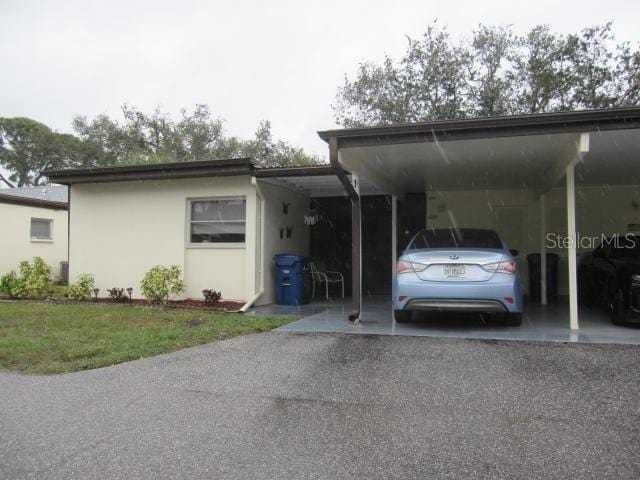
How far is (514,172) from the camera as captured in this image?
9.76 meters

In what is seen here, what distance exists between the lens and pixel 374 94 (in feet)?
82.5

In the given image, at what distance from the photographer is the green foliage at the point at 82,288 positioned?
434 inches

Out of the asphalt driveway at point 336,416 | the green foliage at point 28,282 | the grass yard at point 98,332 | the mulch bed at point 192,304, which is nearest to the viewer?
the asphalt driveway at point 336,416

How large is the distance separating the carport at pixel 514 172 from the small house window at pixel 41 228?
12.0 metres

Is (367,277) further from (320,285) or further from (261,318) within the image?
(261,318)

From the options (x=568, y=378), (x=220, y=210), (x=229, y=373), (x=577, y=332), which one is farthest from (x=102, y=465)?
(x=220, y=210)

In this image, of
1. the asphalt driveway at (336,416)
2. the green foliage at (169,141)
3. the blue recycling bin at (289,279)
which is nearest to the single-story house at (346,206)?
the blue recycling bin at (289,279)

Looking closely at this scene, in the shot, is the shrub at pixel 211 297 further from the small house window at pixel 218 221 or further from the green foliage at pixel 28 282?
the green foliage at pixel 28 282

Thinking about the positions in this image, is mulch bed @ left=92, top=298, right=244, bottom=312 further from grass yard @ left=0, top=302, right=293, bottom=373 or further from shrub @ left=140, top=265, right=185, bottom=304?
grass yard @ left=0, top=302, right=293, bottom=373

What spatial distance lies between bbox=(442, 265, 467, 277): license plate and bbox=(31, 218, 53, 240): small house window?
15693mm

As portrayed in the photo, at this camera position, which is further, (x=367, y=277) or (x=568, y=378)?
(x=367, y=277)

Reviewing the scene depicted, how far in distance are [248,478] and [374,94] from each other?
78.6 feet

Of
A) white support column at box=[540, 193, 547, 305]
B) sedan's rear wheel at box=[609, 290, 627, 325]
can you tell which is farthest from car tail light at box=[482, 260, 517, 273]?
white support column at box=[540, 193, 547, 305]

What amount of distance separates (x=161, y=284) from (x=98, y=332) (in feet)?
8.88
